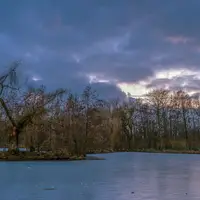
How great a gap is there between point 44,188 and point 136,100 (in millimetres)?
→ 38151

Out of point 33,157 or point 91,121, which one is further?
point 91,121

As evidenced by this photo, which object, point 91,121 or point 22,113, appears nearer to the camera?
point 22,113

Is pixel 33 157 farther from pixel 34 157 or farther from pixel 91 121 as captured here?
pixel 91 121

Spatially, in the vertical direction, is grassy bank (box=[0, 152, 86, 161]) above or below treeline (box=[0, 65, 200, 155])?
below

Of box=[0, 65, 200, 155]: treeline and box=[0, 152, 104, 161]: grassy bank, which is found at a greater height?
box=[0, 65, 200, 155]: treeline

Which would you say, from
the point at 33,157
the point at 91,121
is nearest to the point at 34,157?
the point at 33,157

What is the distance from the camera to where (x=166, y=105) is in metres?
41.6

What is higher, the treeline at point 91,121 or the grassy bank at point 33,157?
the treeline at point 91,121

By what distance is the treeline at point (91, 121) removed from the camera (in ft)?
66.7

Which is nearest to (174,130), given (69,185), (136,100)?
(136,100)

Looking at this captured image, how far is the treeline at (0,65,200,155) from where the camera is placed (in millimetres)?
20328

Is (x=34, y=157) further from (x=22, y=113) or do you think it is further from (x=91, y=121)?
(x=91, y=121)

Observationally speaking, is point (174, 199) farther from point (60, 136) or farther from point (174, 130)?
point (174, 130)

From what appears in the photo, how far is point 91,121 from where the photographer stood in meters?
28.8
